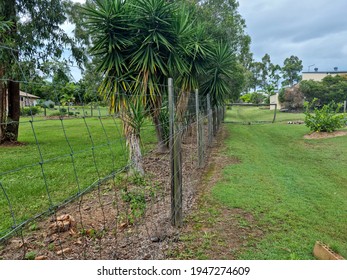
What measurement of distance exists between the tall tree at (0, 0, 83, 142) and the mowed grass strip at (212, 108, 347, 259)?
722 centimetres

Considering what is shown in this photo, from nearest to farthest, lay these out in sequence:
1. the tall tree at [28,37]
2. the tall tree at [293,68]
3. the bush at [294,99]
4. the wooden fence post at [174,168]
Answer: the wooden fence post at [174,168], the tall tree at [28,37], the bush at [294,99], the tall tree at [293,68]

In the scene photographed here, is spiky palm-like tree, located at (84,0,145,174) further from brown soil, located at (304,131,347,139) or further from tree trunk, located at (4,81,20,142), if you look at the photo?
brown soil, located at (304,131,347,139)

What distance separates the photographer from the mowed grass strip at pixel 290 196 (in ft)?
9.58

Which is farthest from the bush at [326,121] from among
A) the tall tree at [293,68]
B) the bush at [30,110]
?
the tall tree at [293,68]

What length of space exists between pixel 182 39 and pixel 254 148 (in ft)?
13.4

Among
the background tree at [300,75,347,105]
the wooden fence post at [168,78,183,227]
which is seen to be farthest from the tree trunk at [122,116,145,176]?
the background tree at [300,75,347,105]

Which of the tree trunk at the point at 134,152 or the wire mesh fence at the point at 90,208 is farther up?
the tree trunk at the point at 134,152

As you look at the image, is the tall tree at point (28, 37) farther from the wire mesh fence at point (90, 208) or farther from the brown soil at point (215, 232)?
the brown soil at point (215, 232)

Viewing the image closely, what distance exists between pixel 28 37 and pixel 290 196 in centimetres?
927

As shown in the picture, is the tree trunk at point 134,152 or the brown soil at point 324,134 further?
the brown soil at point 324,134

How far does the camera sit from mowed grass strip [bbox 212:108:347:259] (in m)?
2.92

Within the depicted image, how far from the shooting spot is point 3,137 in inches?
397

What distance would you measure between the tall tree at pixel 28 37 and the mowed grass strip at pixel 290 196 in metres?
7.22

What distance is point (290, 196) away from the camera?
4418 millimetres
